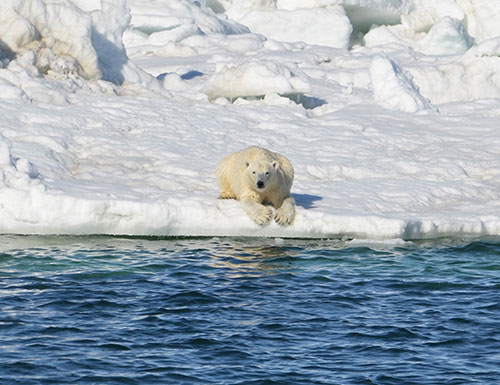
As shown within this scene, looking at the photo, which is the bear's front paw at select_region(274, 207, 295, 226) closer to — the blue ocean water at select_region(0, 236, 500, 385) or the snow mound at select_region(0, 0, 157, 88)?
the blue ocean water at select_region(0, 236, 500, 385)

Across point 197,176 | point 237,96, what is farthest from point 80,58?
point 197,176

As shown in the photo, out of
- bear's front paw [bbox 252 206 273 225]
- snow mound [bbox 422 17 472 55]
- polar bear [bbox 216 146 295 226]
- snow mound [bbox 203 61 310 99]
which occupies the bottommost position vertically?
bear's front paw [bbox 252 206 273 225]

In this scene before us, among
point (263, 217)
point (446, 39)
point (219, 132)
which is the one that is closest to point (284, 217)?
point (263, 217)

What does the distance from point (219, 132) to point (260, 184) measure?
5513 mm

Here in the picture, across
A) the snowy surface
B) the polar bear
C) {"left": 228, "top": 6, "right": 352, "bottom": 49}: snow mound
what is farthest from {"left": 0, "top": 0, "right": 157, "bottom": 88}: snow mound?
{"left": 228, "top": 6, "right": 352, "bottom": 49}: snow mound

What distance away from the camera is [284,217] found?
11281mm

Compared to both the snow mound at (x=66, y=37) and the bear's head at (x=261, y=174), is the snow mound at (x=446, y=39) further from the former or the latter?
the bear's head at (x=261, y=174)

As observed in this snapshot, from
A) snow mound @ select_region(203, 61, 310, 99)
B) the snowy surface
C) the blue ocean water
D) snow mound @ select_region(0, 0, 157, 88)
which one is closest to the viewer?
the blue ocean water

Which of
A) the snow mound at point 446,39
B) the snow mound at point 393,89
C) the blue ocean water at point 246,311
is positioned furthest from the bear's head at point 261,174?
the snow mound at point 446,39

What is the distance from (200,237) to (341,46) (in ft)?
70.3

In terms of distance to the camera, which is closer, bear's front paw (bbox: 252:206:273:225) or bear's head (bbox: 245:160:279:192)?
bear's head (bbox: 245:160:279:192)

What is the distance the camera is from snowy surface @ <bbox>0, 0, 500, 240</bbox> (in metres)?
11.5

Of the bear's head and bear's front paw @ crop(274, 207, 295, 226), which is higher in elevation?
A: the bear's head

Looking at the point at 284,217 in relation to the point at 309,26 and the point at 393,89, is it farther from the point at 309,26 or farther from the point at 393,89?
the point at 309,26
